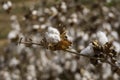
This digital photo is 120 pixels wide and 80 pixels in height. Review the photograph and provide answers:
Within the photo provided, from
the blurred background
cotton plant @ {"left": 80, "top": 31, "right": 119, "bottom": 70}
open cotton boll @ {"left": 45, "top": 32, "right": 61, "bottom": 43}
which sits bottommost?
cotton plant @ {"left": 80, "top": 31, "right": 119, "bottom": 70}

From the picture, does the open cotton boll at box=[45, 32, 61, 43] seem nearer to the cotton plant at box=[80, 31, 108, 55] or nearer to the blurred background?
the cotton plant at box=[80, 31, 108, 55]

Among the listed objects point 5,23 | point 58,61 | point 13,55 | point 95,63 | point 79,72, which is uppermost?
point 5,23

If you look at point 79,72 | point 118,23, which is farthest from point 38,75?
point 118,23

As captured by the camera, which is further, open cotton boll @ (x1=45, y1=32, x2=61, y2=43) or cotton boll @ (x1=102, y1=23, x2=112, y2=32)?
cotton boll @ (x1=102, y1=23, x2=112, y2=32)

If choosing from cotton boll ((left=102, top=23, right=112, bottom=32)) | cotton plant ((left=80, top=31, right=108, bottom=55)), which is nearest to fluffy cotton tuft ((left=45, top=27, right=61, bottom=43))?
cotton plant ((left=80, top=31, right=108, bottom=55))

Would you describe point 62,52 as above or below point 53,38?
above

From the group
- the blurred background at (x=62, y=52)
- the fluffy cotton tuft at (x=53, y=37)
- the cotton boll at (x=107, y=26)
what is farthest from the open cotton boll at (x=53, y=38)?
the cotton boll at (x=107, y=26)

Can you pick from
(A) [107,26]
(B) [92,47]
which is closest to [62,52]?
(A) [107,26]

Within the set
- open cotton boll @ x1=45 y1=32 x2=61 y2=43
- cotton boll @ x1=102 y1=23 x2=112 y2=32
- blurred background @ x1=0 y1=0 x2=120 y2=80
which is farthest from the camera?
cotton boll @ x1=102 y1=23 x2=112 y2=32

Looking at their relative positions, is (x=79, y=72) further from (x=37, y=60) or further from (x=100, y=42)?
(x=100, y=42)

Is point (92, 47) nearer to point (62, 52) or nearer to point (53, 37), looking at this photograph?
point (53, 37)

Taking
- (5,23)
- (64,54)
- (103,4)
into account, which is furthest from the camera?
(5,23)
